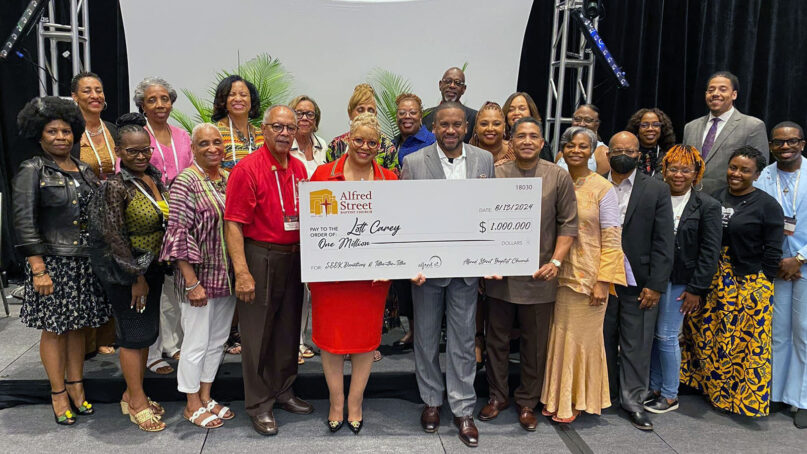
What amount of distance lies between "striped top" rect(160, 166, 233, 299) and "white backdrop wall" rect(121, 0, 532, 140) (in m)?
2.83

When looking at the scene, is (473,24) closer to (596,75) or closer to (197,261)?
(596,75)

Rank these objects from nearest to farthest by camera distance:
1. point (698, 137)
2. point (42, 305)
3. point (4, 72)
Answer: point (42, 305), point (698, 137), point (4, 72)

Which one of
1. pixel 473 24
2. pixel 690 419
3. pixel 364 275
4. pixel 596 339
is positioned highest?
pixel 473 24

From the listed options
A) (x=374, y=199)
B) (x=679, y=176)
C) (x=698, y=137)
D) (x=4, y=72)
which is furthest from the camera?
(x=4, y=72)

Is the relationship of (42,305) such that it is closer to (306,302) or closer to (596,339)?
(306,302)

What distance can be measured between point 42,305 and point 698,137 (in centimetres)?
408

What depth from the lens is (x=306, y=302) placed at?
10.7ft

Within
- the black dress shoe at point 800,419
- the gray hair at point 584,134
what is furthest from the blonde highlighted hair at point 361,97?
the black dress shoe at point 800,419

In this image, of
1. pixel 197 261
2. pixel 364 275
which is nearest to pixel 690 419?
pixel 364 275

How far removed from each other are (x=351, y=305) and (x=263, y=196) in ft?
2.11

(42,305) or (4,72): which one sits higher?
(4,72)

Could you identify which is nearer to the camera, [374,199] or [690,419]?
[374,199]

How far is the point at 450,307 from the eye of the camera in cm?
262

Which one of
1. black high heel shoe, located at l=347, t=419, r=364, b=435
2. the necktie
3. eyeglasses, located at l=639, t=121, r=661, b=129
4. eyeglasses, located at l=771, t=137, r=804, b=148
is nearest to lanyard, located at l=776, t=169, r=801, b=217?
eyeglasses, located at l=771, t=137, r=804, b=148
